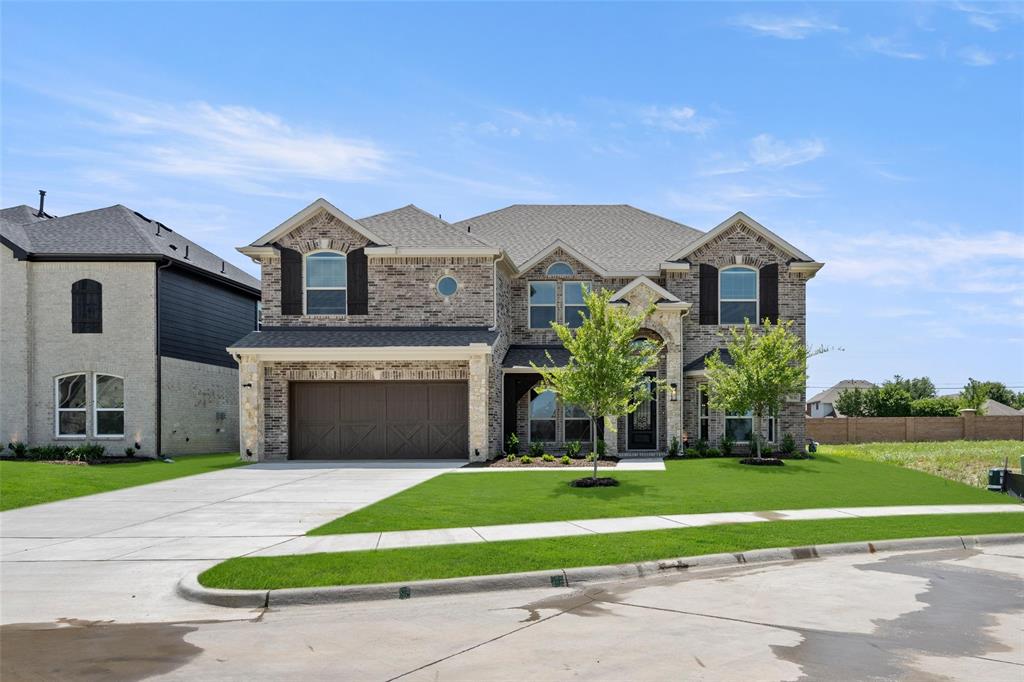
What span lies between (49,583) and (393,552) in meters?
3.81

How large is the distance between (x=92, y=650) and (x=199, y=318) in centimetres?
2500

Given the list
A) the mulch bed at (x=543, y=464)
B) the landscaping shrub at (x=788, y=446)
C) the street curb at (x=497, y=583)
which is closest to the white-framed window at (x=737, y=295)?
the landscaping shrub at (x=788, y=446)

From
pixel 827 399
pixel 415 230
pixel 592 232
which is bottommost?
pixel 827 399

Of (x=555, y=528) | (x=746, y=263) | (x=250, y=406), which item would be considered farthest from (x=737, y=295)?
(x=555, y=528)

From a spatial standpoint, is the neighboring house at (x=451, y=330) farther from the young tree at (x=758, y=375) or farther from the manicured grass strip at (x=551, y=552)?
the manicured grass strip at (x=551, y=552)

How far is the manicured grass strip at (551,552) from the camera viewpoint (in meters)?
9.15

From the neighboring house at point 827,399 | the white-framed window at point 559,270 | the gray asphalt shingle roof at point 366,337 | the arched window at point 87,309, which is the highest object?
the white-framed window at point 559,270

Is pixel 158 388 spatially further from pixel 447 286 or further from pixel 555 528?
pixel 555 528

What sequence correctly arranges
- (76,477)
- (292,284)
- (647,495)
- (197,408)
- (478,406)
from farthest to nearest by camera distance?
(197,408)
(292,284)
(478,406)
(76,477)
(647,495)

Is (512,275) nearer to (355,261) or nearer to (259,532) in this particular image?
(355,261)

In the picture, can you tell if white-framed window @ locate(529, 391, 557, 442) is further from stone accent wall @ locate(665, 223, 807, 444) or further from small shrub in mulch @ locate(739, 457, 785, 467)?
small shrub in mulch @ locate(739, 457, 785, 467)

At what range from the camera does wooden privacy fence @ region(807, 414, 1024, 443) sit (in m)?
44.9

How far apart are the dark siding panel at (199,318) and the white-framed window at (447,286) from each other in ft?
30.2

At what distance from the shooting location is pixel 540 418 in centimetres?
2812
